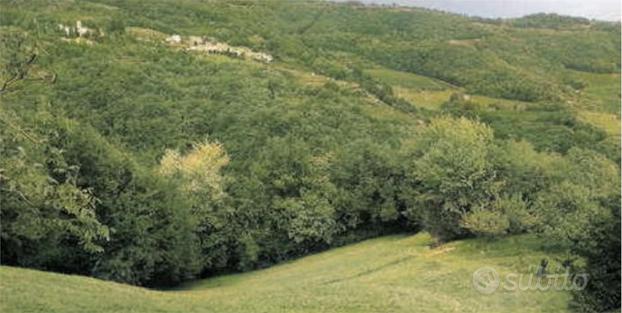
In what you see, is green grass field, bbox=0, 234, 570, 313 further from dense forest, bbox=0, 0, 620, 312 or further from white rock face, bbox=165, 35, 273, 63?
white rock face, bbox=165, 35, 273, 63

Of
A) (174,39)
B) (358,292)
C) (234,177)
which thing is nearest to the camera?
(358,292)

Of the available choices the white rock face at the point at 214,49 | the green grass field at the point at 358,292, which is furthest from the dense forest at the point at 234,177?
the white rock face at the point at 214,49

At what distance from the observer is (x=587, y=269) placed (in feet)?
117

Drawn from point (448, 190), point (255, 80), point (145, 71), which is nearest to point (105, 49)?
point (145, 71)

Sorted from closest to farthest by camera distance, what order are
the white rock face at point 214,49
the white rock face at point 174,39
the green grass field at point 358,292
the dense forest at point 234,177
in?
1. the dense forest at point 234,177
2. the green grass field at point 358,292
3. the white rock face at point 214,49
4. the white rock face at point 174,39

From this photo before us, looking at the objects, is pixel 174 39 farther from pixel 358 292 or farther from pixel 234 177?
pixel 358 292

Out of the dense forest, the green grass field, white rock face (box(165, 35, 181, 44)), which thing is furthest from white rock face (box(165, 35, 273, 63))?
the green grass field

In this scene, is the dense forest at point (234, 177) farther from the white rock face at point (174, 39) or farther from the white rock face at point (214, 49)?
the white rock face at point (174, 39)

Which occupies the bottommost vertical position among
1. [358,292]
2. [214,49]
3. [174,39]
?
[214,49]

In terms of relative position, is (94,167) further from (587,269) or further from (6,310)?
(587,269)

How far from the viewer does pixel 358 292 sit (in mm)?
36312

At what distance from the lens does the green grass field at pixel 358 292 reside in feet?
106

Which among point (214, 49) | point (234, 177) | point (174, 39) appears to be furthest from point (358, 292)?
point (174, 39)

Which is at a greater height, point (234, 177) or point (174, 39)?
point (234, 177)
